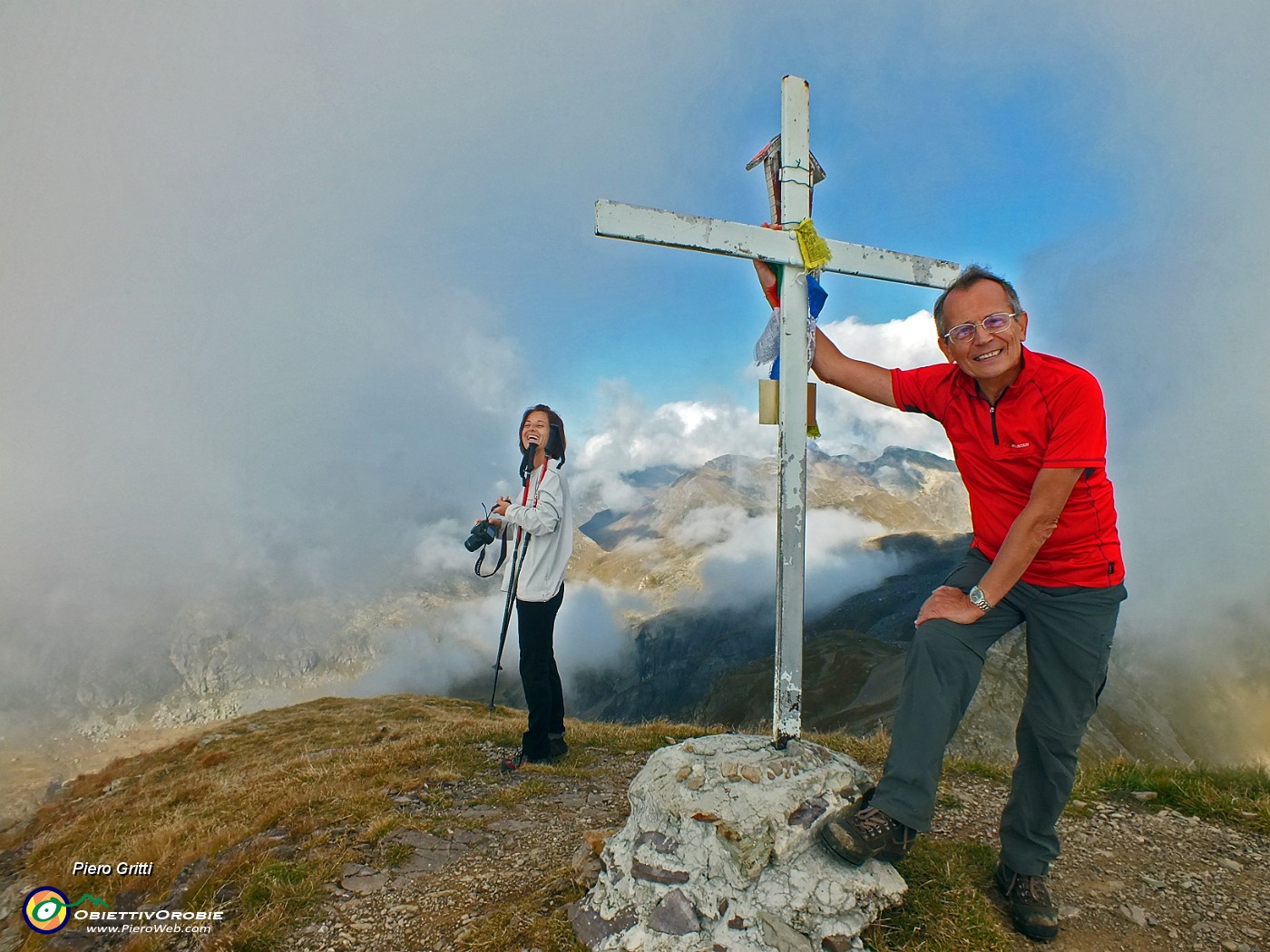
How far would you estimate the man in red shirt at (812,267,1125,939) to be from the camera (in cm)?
365

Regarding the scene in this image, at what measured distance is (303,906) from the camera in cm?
458

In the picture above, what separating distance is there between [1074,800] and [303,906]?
6.70 meters

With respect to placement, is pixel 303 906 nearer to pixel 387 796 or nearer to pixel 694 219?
pixel 387 796

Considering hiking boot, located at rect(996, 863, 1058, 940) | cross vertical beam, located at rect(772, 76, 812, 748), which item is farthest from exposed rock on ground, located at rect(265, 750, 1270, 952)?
cross vertical beam, located at rect(772, 76, 812, 748)

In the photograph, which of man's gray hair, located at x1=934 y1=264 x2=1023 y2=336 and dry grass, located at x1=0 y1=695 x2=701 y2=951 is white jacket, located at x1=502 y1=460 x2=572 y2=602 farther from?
man's gray hair, located at x1=934 y1=264 x2=1023 y2=336

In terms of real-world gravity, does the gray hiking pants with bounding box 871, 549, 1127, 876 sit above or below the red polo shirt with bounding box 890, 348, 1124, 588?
below

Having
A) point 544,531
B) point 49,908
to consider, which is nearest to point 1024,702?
point 544,531

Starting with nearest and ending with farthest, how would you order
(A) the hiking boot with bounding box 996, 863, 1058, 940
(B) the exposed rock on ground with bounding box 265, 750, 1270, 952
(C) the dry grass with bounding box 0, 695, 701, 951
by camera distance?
(A) the hiking boot with bounding box 996, 863, 1058, 940 → (B) the exposed rock on ground with bounding box 265, 750, 1270, 952 → (C) the dry grass with bounding box 0, 695, 701, 951

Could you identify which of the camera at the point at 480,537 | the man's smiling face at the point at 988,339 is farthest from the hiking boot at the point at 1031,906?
the camera at the point at 480,537

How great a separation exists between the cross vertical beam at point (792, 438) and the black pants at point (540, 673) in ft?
9.70

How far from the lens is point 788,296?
4.77 metres

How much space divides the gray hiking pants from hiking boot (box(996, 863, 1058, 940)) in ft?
0.22

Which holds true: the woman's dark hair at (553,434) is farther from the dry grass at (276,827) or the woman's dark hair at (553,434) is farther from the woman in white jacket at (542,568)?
the dry grass at (276,827)

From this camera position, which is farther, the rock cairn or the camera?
the camera
